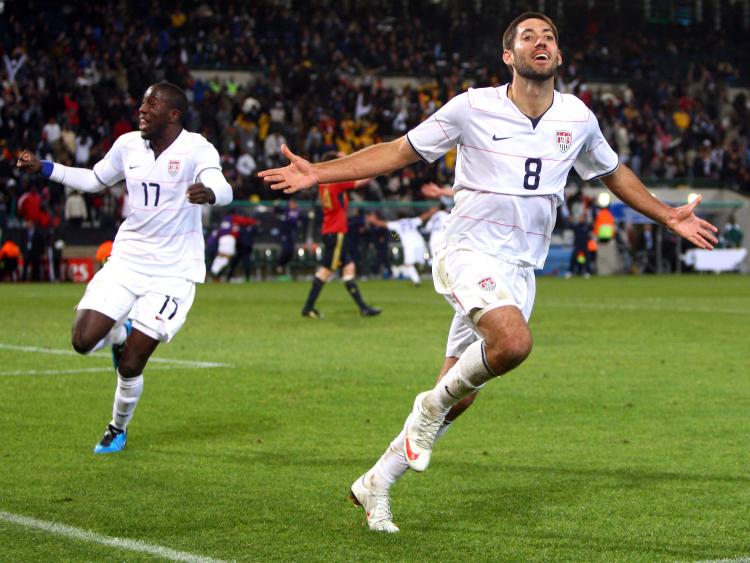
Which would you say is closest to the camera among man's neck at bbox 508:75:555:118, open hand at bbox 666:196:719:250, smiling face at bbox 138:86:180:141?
man's neck at bbox 508:75:555:118

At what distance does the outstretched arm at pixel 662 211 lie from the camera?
21.3ft

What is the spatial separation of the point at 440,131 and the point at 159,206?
302 cm

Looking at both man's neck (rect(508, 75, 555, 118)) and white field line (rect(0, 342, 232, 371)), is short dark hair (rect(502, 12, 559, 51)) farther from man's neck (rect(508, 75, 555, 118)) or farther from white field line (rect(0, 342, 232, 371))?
white field line (rect(0, 342, 232, 371))

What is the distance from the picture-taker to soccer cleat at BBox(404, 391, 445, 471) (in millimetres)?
5770

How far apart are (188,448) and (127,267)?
129cm

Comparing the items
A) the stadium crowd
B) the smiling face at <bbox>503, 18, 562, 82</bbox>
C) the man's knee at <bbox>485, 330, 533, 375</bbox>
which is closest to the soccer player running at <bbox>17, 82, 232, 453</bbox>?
the smiling face at <bbox>503, 18, 562, 82</bbox>

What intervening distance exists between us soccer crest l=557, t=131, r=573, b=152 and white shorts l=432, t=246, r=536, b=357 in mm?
623

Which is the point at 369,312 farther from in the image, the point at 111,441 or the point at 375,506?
the point at 375,506

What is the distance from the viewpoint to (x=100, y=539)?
5.59 metres

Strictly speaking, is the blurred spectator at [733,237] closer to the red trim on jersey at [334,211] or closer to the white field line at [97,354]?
the red trim on jersey at [334,211]

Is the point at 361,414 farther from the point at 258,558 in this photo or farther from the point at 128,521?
the point at 258,558

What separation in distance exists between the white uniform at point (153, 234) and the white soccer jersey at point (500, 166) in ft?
8.20

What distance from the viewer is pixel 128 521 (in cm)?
598

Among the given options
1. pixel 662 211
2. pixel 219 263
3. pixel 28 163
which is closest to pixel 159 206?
pixel 28 163
